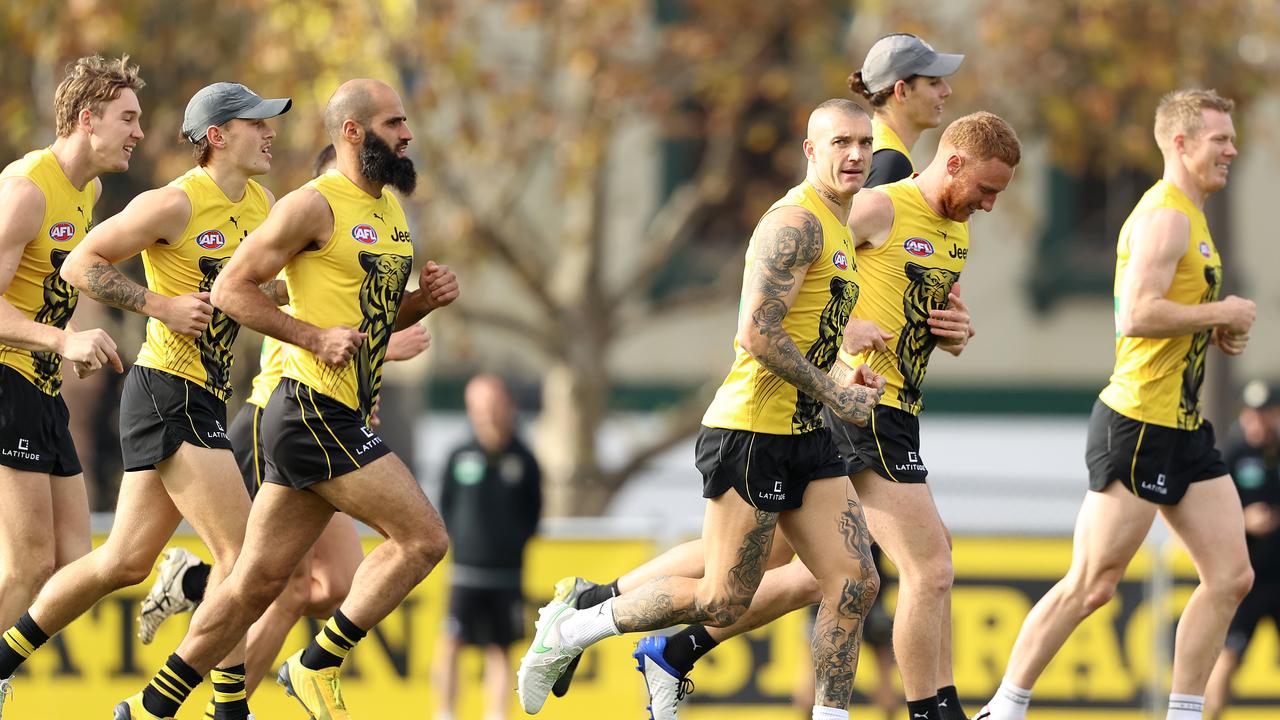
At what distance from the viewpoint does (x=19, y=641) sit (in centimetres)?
782

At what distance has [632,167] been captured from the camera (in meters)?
22.3

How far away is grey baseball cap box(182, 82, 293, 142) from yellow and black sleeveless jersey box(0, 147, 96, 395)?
679mm

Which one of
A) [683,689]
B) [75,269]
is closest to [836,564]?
→ [683,689]

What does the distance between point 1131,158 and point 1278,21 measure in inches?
66.8

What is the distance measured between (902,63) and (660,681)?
2941mm

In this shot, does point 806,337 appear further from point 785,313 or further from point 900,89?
point 900,89

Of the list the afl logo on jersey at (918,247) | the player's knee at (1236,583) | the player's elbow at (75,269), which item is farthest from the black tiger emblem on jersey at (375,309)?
the player's knee at (1236,583)

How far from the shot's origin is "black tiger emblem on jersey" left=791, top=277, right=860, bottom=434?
24.2 feet

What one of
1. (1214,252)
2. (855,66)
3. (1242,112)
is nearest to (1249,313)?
(1214,252)

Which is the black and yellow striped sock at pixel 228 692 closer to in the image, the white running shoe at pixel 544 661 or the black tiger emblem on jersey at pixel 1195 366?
the white running shoe at pixel 544 661

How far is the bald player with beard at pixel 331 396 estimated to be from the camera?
7.18 metres

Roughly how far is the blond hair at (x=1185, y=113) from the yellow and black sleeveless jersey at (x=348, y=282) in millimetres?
3626

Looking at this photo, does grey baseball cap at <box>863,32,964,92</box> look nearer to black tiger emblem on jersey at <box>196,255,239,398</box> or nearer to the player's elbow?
black tiger emblem on jersey at <box>196,255,239,398</box>

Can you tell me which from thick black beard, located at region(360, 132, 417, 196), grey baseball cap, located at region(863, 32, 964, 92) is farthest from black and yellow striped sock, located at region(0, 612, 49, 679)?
grey baseball cap, located at region(863, 32, 964, 92)
